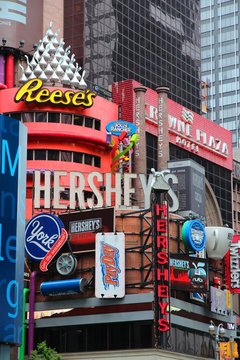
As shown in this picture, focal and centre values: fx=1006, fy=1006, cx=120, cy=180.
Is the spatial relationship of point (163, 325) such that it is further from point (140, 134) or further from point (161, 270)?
point (140, 134)

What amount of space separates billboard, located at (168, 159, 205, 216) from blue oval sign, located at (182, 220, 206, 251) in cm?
1265

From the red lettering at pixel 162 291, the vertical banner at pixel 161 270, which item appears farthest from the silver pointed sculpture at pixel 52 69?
the red lettering at pixel 162 291

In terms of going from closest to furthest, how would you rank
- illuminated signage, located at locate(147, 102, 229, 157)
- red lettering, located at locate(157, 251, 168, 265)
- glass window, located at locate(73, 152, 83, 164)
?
1. red lettering, located at locate(157, 251, 168, 265)
2. glass window, located at locate(73, 152, 83, 164)
3. illuminated signage, located at locate(147, 102, 229, 157)

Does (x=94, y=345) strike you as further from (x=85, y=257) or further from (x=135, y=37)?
(x=135, y=37)

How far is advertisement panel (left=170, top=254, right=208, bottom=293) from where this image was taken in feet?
275

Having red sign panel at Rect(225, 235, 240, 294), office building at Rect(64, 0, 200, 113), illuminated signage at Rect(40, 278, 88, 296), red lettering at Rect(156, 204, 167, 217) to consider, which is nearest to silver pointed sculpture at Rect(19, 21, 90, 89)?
office building at Rect(64, 0, 200, 113)

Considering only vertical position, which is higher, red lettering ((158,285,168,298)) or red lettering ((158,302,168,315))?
red lettering ((158,285,168,298))

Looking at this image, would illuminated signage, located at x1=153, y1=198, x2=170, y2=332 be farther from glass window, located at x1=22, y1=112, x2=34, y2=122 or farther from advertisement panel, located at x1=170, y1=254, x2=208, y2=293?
glass window, located at x1=22, y1=112, x2=34, y2=122

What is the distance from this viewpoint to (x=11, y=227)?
52656 millimetres

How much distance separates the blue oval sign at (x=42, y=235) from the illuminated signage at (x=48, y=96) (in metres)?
19.7

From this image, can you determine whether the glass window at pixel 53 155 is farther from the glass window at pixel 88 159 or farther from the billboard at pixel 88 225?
the billboard at pixel 88 225

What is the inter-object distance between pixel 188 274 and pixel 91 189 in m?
12.9

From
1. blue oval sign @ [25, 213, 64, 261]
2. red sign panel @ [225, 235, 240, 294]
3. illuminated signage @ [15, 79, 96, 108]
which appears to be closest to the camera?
blue oval sign @ [25, 213, 64, 261]

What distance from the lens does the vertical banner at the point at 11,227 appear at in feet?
168
